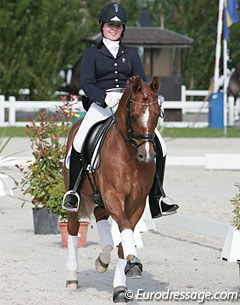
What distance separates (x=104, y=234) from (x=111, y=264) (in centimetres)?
118

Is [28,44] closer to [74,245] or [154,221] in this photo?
[154,221]

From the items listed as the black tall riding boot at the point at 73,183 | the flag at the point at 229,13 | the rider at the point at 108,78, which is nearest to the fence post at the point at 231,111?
the flag at the point at 229,13

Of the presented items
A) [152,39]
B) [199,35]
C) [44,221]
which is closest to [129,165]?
[44,221]

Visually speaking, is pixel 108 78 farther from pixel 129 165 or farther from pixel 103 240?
pixel 103 240

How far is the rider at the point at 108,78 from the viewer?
29.5 feet

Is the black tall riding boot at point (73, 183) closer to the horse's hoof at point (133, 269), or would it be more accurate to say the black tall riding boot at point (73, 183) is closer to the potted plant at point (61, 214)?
the horse's hoof at point (133, 269)

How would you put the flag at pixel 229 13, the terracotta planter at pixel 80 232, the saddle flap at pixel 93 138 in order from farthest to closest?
the flag at pixel 229 13 → the terracotta planter at pixel 80 232 → the saddle flap at pixel 93 138

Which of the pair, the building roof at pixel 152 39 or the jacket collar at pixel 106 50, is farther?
the building roof at pixel 152 39

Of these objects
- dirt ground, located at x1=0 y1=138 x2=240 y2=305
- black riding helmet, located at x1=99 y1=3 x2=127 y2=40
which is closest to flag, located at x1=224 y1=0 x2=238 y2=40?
dirt ground, located at x1=0 y1=138 x2=240 y2=305

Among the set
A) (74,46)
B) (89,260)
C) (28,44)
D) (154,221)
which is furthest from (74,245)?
(74,46)

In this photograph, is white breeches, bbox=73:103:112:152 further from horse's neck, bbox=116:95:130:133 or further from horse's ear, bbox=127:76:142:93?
horse's ear, bbox=127:76:142:93

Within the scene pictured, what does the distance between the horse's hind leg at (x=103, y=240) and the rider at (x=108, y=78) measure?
0.32 meters

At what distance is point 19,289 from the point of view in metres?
8.79

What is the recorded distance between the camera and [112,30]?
9.14 m
